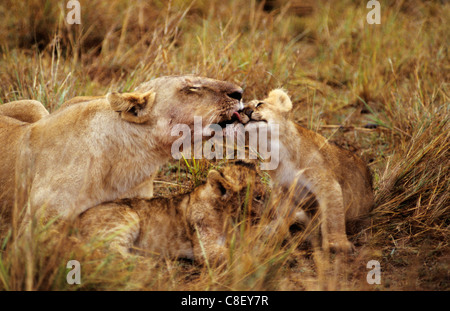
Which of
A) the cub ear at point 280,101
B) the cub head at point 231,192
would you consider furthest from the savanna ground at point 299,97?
the cub ear at point 280,101

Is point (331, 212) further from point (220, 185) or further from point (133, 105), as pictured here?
point (133, 105)

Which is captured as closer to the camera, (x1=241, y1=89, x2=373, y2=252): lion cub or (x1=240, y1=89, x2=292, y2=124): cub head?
(x1=241, y1=89, x2=373, y2=252): lion cub

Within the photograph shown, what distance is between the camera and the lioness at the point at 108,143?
4332 millimetres

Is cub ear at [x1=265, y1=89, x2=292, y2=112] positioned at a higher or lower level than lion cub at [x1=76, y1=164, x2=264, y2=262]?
higher

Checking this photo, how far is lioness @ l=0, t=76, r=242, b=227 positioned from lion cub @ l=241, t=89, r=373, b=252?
375 mm

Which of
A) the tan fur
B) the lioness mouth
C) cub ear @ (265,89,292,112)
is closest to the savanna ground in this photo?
the tan fur

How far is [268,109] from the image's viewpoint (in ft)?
15.6

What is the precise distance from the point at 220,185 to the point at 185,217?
423 millimetres

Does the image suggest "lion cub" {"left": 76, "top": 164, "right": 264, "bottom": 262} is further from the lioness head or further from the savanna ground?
the lioness head

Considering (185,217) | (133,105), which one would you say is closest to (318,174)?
(185,217)

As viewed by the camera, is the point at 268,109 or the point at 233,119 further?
the point at 268,109

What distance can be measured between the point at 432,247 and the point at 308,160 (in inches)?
A: 49.6

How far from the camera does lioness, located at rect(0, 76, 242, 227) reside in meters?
4.33

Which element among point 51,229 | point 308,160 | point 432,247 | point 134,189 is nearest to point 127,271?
point 51,229
